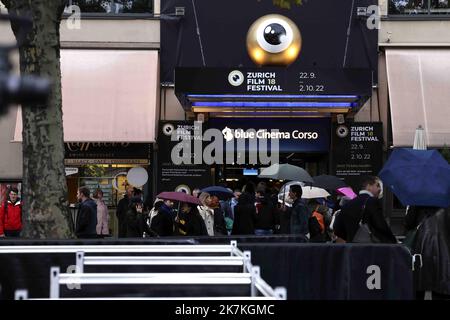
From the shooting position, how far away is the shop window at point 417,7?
66.7 feet

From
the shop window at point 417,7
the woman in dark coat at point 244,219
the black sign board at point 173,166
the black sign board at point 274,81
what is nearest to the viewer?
the woman in dark coat at point 244,219

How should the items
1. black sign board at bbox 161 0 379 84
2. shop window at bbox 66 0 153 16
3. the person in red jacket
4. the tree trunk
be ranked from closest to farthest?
the tree trunk
the person in red jacket
black sign board at bbox 161 0 379 84
shop window at bbox 66 0 153 16

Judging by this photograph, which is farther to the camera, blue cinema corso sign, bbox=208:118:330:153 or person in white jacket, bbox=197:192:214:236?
blue cinema corso sign, bbox=208:118:330:153

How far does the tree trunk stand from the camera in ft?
28.8

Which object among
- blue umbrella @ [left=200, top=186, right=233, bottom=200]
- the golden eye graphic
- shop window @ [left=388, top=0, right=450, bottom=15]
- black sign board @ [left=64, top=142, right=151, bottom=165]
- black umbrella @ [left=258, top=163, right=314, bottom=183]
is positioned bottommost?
blue umbrella @ [left=200, top=186, right=233, bottom=200]

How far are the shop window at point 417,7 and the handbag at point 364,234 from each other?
12.5 metres

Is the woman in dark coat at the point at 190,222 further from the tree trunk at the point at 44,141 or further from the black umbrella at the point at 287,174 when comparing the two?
the tree trunk at the point at 44,141

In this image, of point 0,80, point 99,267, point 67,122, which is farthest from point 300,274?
point 67,122

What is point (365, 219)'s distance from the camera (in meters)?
8.94

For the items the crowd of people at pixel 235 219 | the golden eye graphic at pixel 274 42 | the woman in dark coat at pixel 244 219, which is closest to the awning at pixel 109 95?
the golden eye graphic at pixel 274 42

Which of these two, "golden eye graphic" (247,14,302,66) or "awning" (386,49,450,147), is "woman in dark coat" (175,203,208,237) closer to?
"golden eye graphic" (247,14,302,66)

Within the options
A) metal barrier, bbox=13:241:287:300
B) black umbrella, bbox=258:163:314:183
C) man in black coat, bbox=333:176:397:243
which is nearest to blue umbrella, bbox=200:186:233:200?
black umbrella, bbox=258:163:314:183

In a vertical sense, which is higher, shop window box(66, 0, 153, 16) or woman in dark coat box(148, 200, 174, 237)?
shop window box(66, 0, 153, 16)

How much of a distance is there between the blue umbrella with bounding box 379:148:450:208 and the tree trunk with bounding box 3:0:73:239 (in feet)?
12.4
